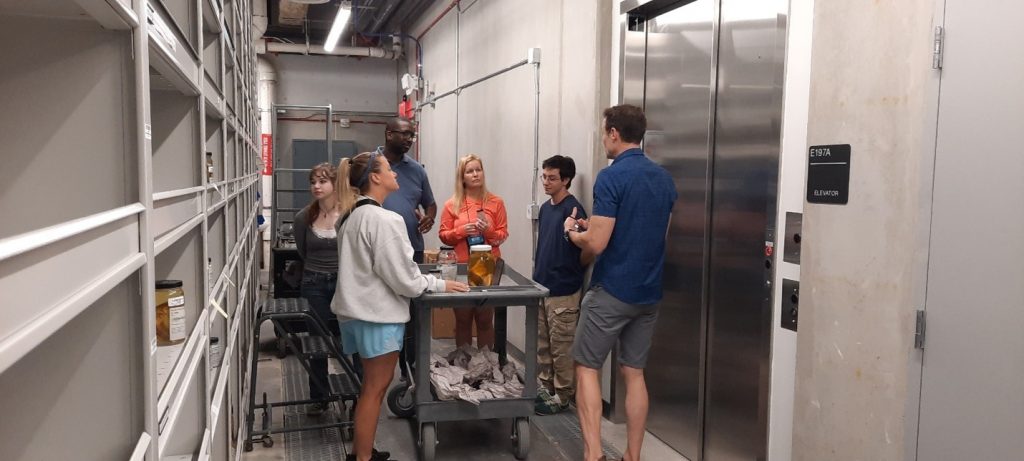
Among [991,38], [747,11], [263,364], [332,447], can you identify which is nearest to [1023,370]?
[991,38]

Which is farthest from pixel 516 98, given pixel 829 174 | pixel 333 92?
pixel 333 92

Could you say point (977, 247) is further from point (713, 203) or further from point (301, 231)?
point (301, 231)

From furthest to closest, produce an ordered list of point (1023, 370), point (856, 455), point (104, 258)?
1. point (856, 455)
2. point (1023, 370)
3. point (104, 258)

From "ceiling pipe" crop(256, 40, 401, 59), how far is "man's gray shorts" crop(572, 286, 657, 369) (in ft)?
28.8

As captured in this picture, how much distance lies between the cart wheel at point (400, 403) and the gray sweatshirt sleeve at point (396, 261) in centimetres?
124

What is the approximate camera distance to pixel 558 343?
14.0 ft

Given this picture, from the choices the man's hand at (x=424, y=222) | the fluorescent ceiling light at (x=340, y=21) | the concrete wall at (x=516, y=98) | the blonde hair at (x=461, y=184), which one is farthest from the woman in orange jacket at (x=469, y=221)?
the fluorescent ceiling light at (x=340, y=21)

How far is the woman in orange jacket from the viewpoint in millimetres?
4484

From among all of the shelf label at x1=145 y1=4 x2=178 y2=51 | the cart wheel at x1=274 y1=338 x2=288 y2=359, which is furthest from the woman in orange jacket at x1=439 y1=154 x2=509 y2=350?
the shelf label at x1=145 y1=4 x2=178 y2=51

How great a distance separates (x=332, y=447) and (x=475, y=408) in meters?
0.87

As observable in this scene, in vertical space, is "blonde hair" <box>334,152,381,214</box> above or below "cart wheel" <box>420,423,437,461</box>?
above

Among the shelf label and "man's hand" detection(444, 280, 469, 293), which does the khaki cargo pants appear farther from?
the shelf label

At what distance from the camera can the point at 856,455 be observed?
93.5 inches

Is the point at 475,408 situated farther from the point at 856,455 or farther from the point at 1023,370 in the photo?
the point at 1023,370
